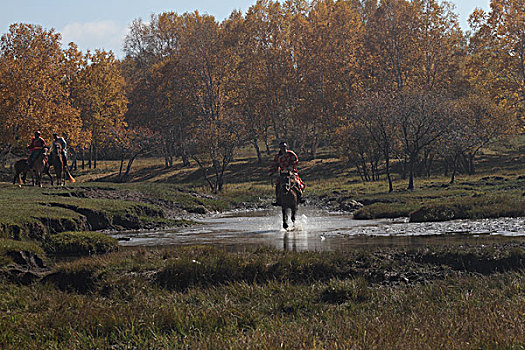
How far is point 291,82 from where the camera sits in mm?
75688

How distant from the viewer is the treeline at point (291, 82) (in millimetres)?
56531

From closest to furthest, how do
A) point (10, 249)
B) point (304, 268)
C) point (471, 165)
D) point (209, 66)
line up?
point (304, 268)
point (10, 249)
point (471, 165)
point (209, 66)

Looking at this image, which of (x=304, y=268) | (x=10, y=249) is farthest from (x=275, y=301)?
(x=10, y=249)

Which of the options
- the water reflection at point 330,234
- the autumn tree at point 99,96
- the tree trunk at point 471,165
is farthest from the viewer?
the autumn tree at point 99,96

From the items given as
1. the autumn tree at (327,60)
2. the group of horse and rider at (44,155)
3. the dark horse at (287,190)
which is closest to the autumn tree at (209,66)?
the autumn tree at (327,60)

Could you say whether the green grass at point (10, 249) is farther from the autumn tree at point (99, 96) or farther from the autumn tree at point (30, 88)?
the autumn tree at point (99, 96)

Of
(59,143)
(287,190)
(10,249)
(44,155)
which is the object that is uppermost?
(59,143)

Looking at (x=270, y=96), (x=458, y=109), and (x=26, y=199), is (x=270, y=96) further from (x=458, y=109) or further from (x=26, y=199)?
(x=26, y=199)

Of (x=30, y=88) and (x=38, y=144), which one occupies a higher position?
(x=30, y=88)

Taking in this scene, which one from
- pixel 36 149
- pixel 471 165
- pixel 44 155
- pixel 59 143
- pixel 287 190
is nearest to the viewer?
pixel 287 190

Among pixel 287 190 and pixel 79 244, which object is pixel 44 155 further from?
pixel 79 244

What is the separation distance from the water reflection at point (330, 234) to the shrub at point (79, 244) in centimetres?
181

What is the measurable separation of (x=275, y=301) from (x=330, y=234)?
1147 centimetres

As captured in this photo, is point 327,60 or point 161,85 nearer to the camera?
point 327,60
